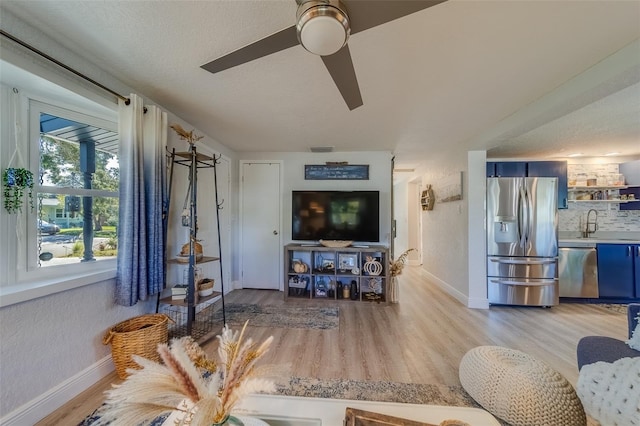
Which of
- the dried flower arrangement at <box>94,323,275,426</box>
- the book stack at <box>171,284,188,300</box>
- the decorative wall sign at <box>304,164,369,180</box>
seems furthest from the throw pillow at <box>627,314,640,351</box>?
the book stack at <box>171,284,188,300</box>

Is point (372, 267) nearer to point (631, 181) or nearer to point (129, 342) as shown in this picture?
point (129, 342)

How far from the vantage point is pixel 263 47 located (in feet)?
3.84

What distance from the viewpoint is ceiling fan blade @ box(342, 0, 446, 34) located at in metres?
0.91

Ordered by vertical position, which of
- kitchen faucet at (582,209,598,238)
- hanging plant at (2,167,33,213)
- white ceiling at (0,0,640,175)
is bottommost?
kitchen faucet at (582,209,598,238)

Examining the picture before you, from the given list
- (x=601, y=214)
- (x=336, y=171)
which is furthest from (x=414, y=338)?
(x=601, y=214)

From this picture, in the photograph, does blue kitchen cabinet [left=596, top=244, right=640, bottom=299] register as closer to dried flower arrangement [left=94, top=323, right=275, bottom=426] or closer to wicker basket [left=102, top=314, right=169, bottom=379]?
dried flower arrangement [left=94, top=323, right=275, bottom=426]

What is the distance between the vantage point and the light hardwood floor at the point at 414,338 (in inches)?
71.4

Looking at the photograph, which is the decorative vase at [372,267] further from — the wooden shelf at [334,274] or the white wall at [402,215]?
the white wall at [402,215]

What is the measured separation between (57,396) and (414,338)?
2.69 m

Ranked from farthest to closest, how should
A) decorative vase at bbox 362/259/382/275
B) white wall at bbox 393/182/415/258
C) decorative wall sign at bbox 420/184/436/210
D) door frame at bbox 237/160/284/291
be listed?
1. white wall at bbox 393/182/415/258
2. decorative wall sign at bbox 420/184/436/210
3. door frame at bbox 237/160/284/291
4. decorative vase at bbox 362/259/382/275

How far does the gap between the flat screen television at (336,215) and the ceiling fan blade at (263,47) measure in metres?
2.43

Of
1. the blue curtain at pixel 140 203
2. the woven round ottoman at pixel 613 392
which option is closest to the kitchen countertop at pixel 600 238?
the woven round ottoman at pixel 613 392

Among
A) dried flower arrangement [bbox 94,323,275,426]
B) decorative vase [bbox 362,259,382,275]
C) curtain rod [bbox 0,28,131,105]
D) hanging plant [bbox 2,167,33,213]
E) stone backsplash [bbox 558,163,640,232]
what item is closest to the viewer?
dried flower arrangement [bbox 94,323,275,426]

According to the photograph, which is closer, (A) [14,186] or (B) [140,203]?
(A) [14,186]
